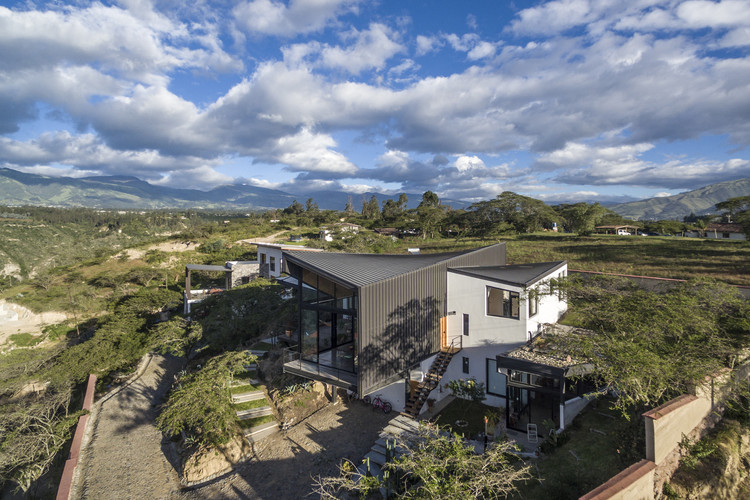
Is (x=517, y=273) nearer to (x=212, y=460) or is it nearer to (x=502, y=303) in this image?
(x=502, y=303)

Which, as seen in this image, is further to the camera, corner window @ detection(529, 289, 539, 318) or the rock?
corner window @ detection(529, 289, 539, 318)

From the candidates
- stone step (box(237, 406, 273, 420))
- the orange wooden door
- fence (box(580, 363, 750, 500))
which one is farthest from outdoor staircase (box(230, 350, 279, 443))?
fence (box(580, 363, 750, 500))

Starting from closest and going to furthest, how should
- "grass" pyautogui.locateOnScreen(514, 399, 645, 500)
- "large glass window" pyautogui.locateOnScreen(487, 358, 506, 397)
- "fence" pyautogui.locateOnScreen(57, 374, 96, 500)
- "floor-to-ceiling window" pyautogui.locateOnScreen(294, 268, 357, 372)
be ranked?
"grass" pyautogui.locateOnScreen(514, 399, 645, 500), "fence" pyautogui.locateOnScreen(57, 374, 96, 500), "floor-to-ceiling window" pyautogui.locateOnScreen(294, 268, 357, 372), "large glass window" pyautogui.locateOnScreen(487, 358, 506, 397)

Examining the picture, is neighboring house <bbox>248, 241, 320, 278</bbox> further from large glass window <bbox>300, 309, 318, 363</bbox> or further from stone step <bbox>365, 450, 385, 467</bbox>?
stone step <bbox>365, 450, 385, 467</bbox>

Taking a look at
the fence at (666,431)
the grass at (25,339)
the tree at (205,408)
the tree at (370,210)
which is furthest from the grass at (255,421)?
the tree at (370,210)

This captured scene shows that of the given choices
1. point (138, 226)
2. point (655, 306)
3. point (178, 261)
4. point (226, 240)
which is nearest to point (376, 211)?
point (226, 240)

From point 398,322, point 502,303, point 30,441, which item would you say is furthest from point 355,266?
point 30,441
